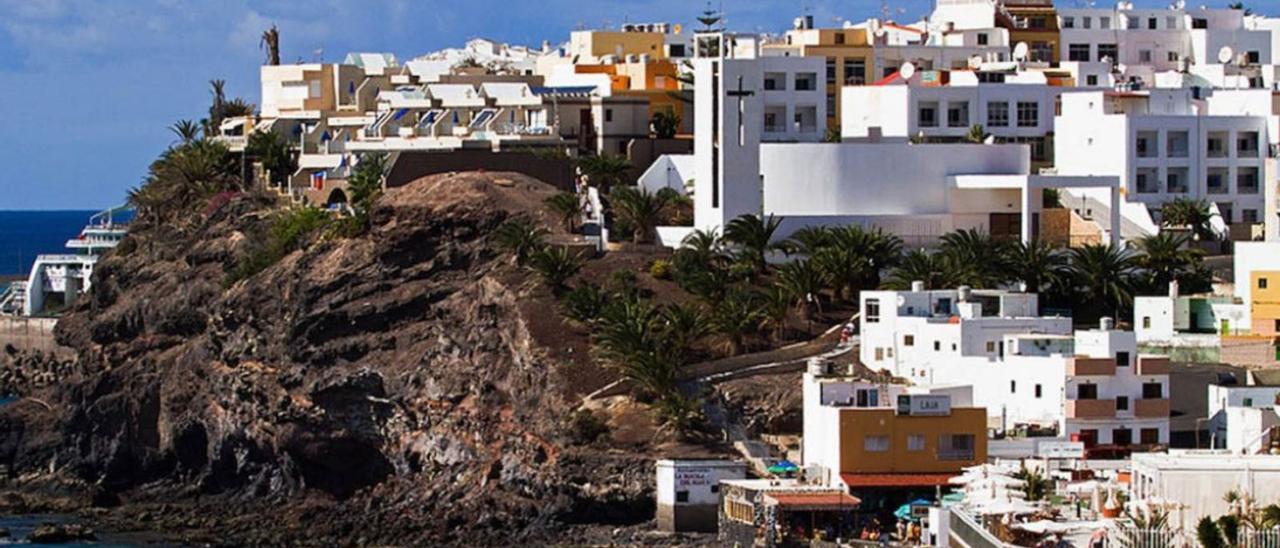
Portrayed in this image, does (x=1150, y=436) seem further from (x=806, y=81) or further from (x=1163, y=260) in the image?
(x=806, y=81)

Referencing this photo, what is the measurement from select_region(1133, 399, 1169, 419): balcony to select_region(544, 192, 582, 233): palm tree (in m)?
23.2

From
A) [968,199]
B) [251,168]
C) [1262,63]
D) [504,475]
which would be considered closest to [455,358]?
[504,475]

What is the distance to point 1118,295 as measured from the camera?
298 ft

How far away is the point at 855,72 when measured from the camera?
112375mm

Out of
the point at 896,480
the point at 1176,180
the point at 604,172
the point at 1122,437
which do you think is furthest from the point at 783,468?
the point at 1176,180

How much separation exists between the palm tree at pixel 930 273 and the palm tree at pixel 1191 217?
12.0 meters

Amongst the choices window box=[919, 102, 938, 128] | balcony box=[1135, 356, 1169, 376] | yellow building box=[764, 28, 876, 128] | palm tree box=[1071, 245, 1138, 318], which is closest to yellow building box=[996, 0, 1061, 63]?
yellow building box=[764, 28, 876, 128]

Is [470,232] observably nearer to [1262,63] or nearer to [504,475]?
[504,475]

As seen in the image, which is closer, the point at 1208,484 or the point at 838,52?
the point at 1208,484

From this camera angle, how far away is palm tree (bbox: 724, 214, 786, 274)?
94.1m

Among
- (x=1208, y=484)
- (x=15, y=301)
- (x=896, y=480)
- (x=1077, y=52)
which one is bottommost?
(x=896, y=480)

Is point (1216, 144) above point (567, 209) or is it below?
above

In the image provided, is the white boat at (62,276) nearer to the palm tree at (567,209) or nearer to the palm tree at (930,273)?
the palm tree at (567,209)

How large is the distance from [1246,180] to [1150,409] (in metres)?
25.3
